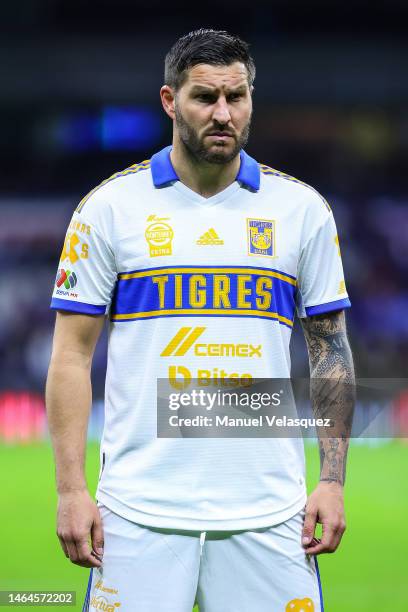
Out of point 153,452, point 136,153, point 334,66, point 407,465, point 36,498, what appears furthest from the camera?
point 136,153

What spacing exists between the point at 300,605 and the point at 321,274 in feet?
2.84

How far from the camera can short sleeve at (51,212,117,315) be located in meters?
2.95

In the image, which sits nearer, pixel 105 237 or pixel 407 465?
pixel 105 237

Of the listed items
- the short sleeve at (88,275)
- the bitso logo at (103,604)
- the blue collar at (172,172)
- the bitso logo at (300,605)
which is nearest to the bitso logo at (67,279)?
the short sleeve at (88,275)

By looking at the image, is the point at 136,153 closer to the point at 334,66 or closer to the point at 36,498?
the point at 334,66

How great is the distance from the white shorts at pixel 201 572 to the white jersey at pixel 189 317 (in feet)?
0.14

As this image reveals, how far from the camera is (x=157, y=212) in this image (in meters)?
3.00

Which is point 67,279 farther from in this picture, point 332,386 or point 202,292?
point 332,386

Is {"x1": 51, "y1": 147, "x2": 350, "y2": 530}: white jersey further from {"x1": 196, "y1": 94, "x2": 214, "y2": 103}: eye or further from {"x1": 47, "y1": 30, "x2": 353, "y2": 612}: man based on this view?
{"x1": 196, "y1": 94, "x2": 214, "y2": 103}: eye

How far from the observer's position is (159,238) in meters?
2.93

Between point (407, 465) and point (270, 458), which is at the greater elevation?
point (270, 458)

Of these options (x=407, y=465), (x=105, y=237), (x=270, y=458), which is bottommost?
(x=407, y=465)

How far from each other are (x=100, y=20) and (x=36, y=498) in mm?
12603

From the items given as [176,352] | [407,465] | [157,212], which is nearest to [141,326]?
[176,352]
